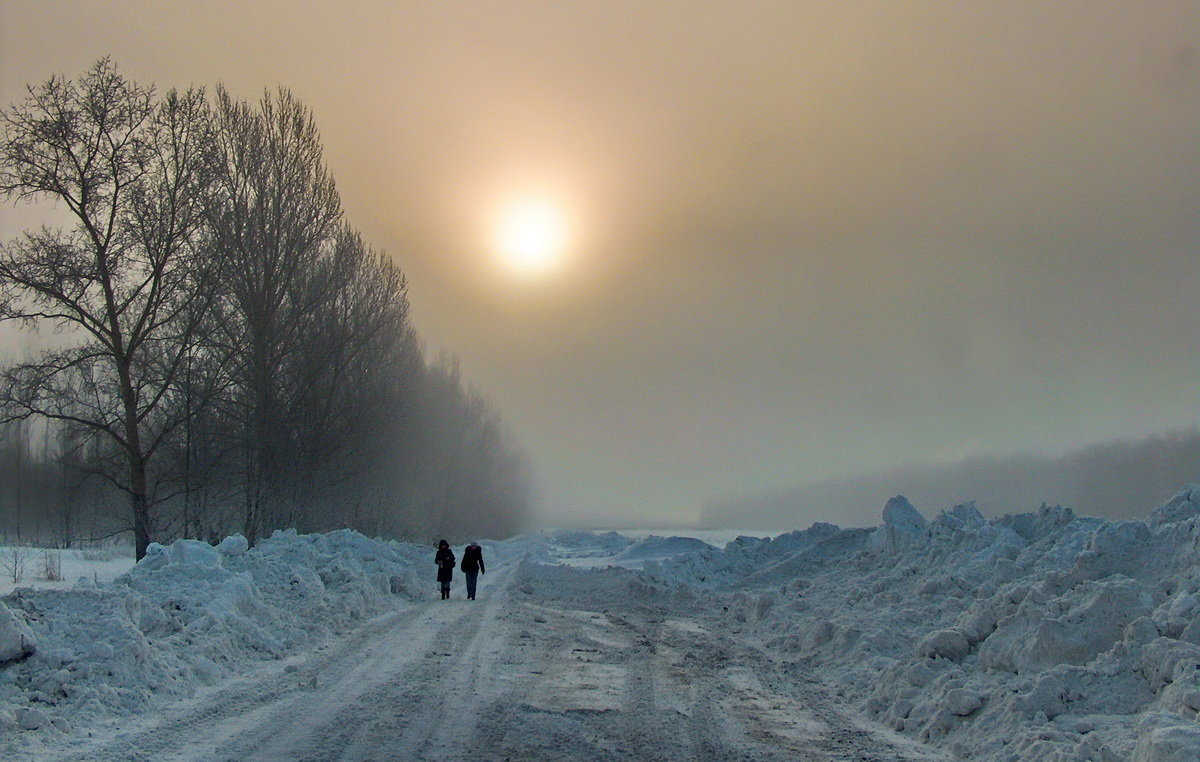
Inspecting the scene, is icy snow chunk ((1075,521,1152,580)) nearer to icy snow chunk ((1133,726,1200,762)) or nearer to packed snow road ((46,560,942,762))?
packed snow road ((46,560,942,762))

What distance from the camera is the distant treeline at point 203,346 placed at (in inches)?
957

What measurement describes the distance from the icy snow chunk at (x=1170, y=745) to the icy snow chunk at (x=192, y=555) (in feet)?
42.3

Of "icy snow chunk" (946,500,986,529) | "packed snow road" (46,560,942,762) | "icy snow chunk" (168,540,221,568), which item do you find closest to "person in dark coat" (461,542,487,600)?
"packed snow road" (46,560,942,762)

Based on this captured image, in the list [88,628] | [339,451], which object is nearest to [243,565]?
[88,628]

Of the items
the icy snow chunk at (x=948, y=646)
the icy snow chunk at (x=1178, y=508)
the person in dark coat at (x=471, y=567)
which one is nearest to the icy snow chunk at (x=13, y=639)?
the icy snow chunk at (x=948, y=646)

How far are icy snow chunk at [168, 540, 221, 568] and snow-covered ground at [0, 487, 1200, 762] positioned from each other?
0.13 ft

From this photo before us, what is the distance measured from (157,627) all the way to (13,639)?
9.28ft

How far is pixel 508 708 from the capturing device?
31.6 feet

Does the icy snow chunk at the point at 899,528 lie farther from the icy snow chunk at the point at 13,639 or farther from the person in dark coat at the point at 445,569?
the icy snow chunk at the point at 13,639

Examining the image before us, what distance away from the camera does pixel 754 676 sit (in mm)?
12727

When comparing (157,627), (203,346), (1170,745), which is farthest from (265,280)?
(1170,745)

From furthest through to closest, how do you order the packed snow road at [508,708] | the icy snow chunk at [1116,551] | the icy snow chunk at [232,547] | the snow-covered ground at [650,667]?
the icy snow chunk at [232,547] → the icy snow chunk at [1116,551] → the snow-covered ground at [650,667] → the packed snow road at [508,708]

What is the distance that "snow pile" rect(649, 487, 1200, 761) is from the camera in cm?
838

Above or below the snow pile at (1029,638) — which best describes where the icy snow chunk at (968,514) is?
above
